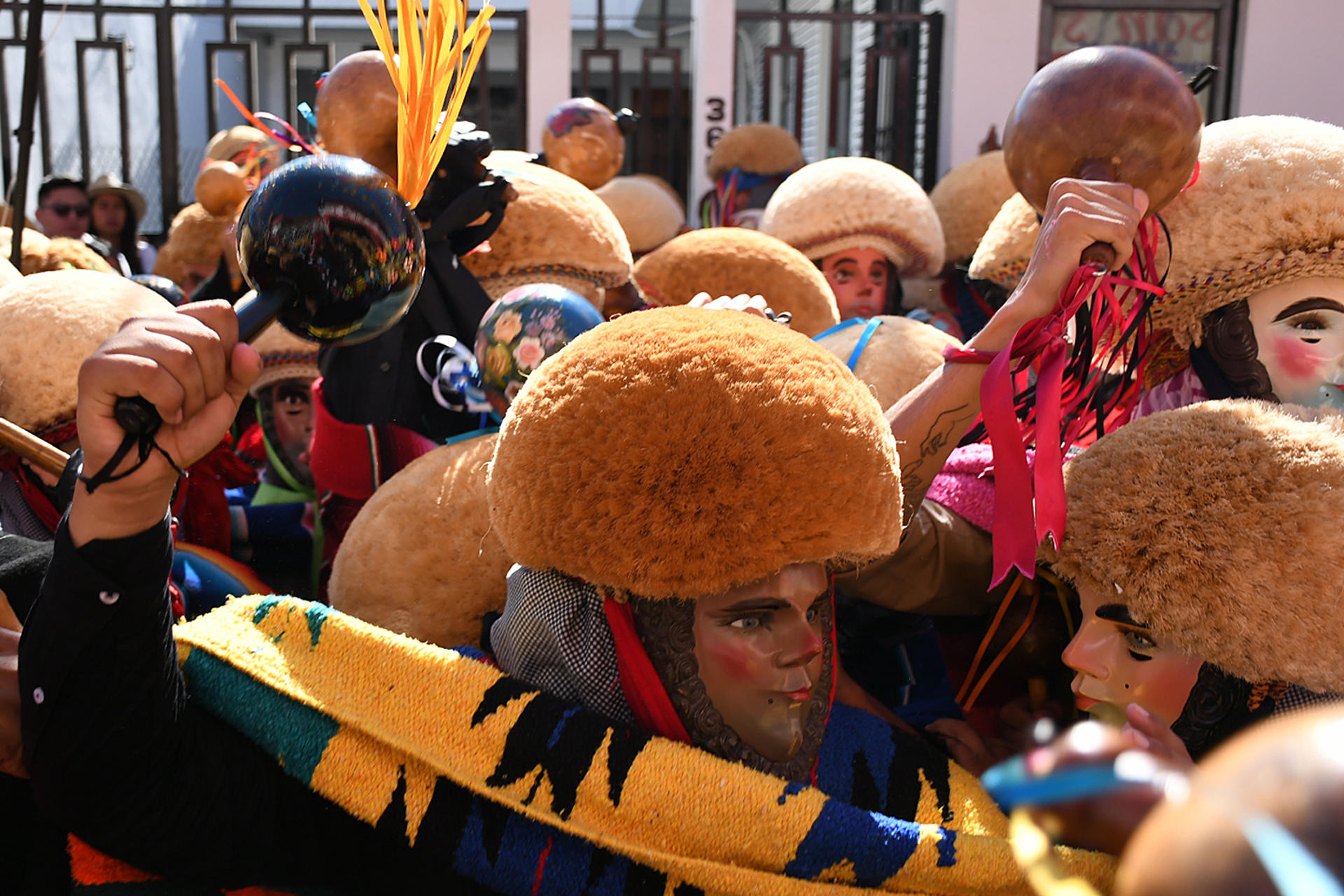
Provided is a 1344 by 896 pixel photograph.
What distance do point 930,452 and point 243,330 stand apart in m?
0.95

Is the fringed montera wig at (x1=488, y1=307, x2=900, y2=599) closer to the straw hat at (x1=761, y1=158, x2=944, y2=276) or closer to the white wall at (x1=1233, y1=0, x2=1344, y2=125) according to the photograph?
the straw hat at (x1=761, y1=158, x2=944, y2=276)

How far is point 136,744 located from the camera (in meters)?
1.14

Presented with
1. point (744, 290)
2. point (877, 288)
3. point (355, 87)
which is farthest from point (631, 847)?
point (877, 288)

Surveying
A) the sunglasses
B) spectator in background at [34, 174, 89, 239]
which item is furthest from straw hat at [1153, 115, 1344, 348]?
the sunglasses

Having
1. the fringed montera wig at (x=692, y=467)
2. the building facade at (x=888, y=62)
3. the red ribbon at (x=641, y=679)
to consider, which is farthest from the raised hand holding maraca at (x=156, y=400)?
the building facade at (x=888, y=62)

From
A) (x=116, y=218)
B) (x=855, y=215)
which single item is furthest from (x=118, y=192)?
(x=855, y=215)

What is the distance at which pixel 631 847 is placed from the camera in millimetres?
1238

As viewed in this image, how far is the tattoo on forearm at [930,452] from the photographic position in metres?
1.54

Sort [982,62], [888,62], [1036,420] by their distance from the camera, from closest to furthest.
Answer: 1. [1036,420]
2. [982,62]
3. [888,62]

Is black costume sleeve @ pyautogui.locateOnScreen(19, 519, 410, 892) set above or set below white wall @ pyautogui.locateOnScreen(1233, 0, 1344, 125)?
below

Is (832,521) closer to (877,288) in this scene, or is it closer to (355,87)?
(355,87)

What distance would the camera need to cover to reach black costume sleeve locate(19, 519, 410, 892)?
1.07 meters

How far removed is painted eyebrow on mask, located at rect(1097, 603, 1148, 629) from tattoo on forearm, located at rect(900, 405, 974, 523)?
286 mm

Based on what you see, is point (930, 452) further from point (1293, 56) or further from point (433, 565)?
point (1293, 56)
